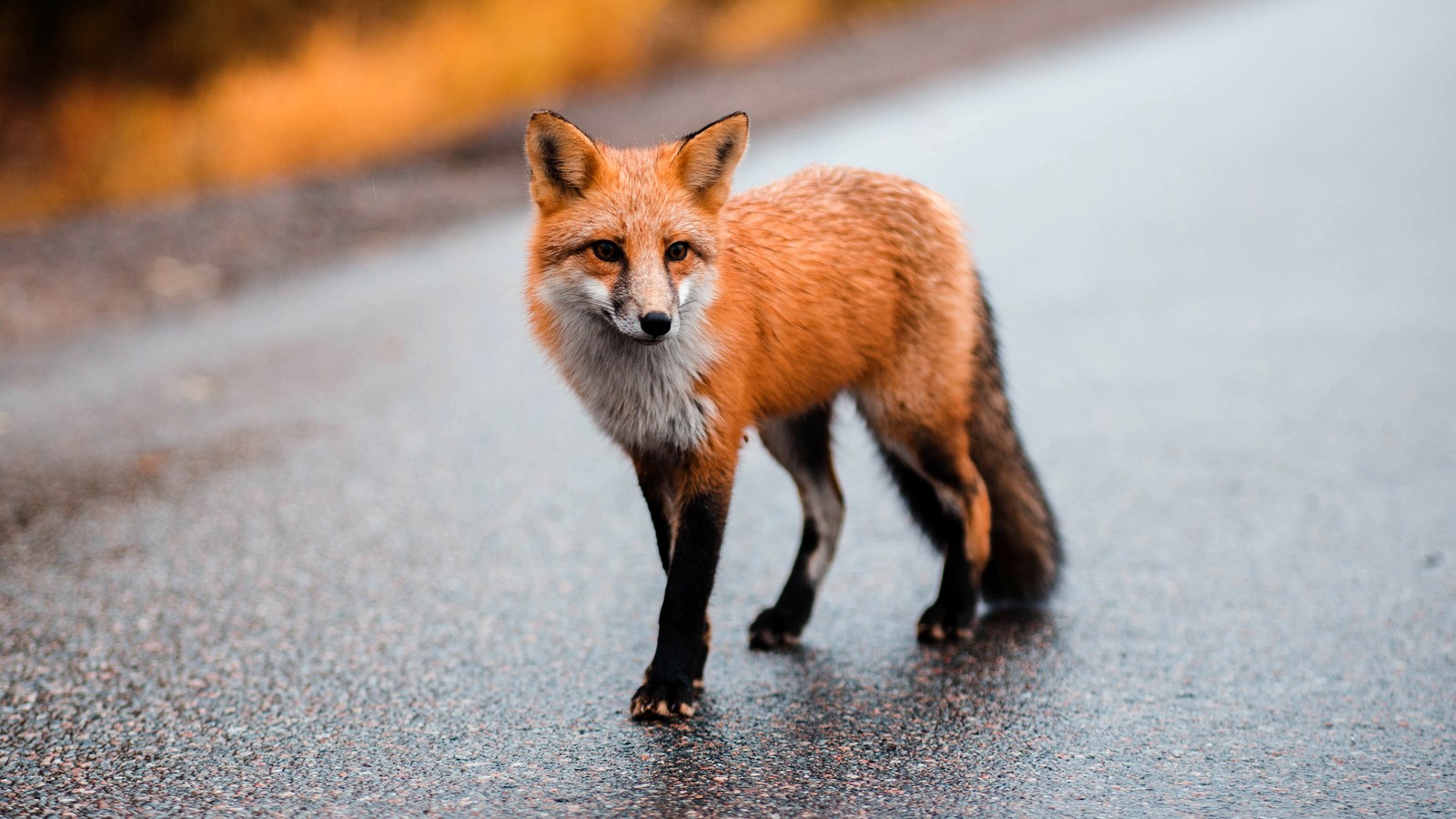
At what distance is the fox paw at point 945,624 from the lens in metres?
4.34

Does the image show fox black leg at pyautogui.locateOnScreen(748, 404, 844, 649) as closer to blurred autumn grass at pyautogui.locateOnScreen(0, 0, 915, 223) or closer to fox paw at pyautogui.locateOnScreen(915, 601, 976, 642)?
fox paw at pyautogui.locateOnScreen(915, 601, 976, 642)

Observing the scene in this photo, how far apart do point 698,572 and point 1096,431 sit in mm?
3130

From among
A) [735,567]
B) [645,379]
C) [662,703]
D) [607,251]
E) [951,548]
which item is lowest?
[735,567]

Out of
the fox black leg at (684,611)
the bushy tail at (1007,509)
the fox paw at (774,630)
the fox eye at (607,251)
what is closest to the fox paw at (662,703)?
the fox black leg at (684,611)

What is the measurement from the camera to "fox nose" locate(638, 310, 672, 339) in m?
3.48

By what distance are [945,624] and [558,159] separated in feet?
5.98

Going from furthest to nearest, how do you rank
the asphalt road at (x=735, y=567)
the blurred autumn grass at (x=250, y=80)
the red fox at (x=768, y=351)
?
the blurred autumn grass at (x=250, y=80) → the red fox at (x=768, y=351) → the asphalt road at (x=735, y=567)

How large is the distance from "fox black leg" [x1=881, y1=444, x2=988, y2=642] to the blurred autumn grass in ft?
26.2

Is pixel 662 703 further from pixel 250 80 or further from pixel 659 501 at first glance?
pixel 250 80

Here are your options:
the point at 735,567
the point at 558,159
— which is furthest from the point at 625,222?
the point at 735,567

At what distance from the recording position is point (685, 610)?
383cm

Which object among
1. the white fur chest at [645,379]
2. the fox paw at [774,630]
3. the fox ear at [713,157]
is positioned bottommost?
the fox paw at [774,630]

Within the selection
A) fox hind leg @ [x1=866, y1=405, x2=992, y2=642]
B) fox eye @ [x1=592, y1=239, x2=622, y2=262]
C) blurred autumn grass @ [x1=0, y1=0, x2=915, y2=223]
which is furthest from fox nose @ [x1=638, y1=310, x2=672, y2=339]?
blurred autumn grass @ [x1=0, y1=0, x2=915, y2=223]

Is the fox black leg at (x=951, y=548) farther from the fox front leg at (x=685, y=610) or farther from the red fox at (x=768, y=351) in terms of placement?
the fox front leg at (x=685, y=610)
